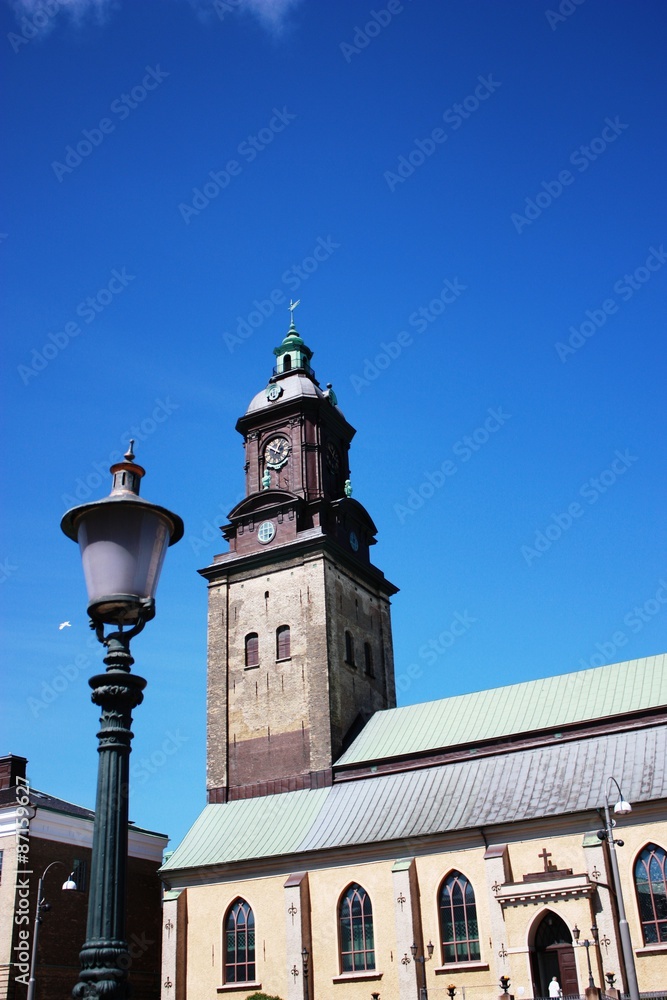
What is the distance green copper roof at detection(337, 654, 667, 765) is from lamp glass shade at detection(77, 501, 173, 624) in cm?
3274

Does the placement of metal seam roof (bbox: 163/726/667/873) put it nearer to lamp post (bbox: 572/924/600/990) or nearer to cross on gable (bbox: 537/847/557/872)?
cross on gable (bbox: 537/847/557/872)

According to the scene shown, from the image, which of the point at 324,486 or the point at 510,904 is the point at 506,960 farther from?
the point at 324,486

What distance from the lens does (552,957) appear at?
31812 mm

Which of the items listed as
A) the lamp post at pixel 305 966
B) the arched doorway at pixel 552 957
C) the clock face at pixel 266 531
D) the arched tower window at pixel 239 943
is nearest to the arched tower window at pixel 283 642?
the clock face at pixel 266 531

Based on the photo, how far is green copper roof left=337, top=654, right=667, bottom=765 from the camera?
3816cm

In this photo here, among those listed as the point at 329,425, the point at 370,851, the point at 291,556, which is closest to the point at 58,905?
the point at 370,851

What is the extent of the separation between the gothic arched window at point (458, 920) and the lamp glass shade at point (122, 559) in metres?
30.6

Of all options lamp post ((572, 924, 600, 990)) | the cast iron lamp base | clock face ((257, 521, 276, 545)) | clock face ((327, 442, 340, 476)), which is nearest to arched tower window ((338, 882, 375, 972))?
lamp post ((572, 924, 600, 990))

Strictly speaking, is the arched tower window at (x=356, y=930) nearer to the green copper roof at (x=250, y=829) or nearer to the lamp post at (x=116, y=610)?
the green copper roof at (x=250, y=829)

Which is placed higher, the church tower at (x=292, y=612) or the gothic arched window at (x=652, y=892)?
the church tower at (x=292, y=612)

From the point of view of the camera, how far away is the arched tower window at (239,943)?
122ft

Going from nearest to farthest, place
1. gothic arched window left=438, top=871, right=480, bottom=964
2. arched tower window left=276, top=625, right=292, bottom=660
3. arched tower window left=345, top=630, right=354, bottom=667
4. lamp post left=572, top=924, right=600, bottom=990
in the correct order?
lamp post left=572, top=924, right=600, bottom=990 → gothic arched window left=438, top=871, right=480, bottom=964 → arched tower window left=276, top=625, right=292, bottom=660 → arched tower window left=345, top=630, right=354, bottom=667

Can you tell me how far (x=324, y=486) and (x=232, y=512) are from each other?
4794 mm

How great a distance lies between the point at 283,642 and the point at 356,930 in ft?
44.4
